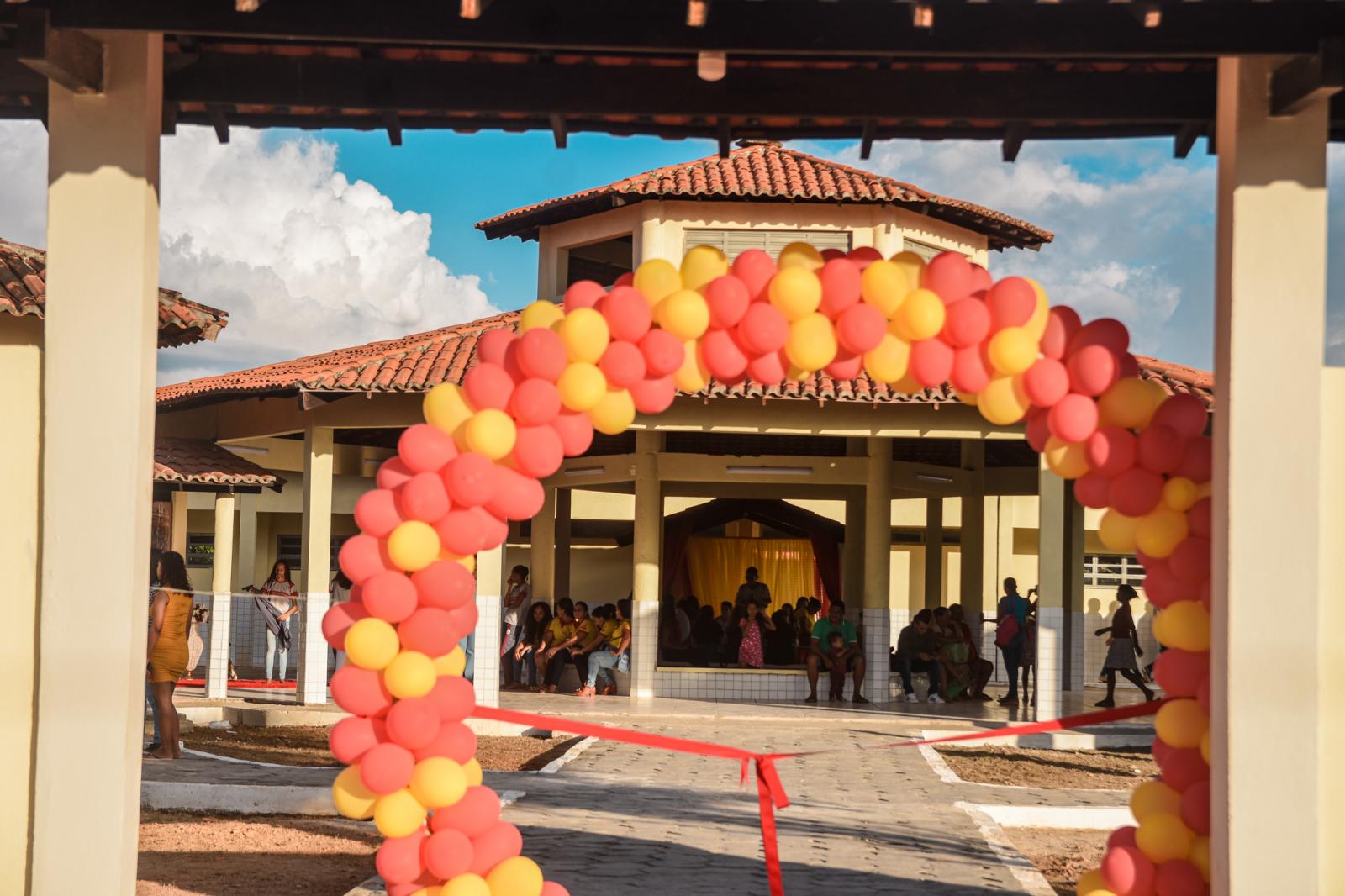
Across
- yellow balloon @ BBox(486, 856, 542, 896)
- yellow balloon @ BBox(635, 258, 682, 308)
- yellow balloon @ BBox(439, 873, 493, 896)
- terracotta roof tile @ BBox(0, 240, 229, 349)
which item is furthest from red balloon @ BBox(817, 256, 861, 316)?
terracotta roof tile @ BBox(0, 240, 229, 349)

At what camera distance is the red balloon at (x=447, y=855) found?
17.2ft

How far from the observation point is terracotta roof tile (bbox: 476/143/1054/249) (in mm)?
17266

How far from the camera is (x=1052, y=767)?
13281 millimetres

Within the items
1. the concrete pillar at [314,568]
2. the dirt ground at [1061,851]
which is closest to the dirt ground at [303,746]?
the concrete pillar at [314,568]

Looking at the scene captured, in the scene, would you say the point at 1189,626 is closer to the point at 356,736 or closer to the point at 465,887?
the point at 465,887

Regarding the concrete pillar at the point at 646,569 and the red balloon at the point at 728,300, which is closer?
the red balloon at the point at 728,300

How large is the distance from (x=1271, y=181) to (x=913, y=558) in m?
24.7

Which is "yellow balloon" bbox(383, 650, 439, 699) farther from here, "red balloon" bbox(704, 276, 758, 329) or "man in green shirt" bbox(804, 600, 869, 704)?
"man in green shirt" bbox(804, 600, 869, 704)

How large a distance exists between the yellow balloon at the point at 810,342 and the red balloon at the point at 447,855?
7.35 ft

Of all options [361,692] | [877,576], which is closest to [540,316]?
[361,692]

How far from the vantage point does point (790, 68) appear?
5.85m

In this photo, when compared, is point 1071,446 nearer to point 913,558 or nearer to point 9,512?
point 9,512

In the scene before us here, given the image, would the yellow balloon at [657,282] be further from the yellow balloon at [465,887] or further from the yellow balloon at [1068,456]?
the yellow balloon at [465,887]

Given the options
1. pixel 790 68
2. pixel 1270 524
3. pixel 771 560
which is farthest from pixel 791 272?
pixel 771 560
